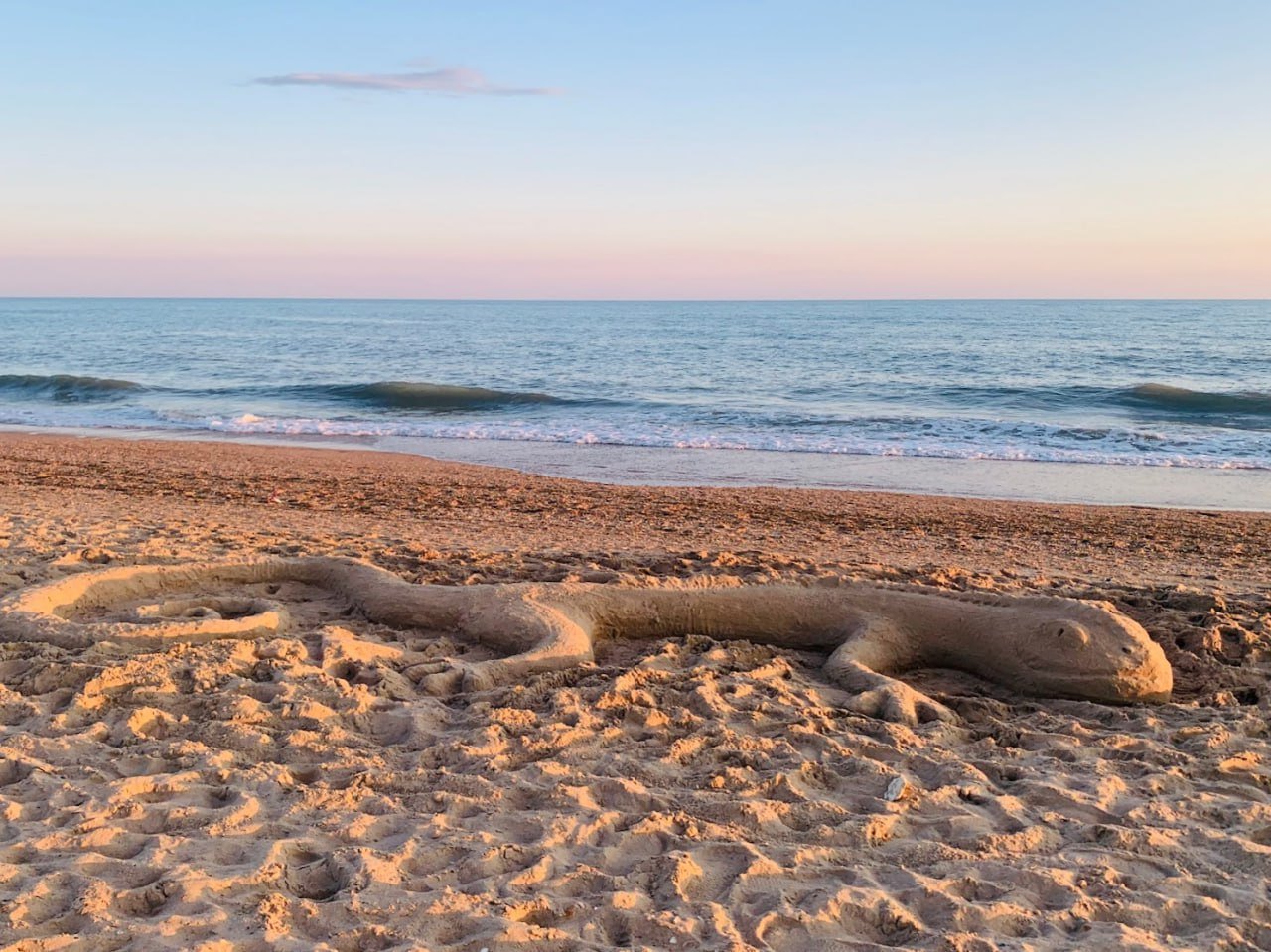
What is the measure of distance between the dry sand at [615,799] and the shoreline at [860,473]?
6.85 m

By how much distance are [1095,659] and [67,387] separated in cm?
2967

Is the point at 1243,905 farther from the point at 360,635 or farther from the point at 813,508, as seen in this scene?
the point at 813,508

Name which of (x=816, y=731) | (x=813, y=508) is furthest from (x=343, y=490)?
(x=816, y=731)

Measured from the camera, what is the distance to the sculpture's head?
16.3 feet

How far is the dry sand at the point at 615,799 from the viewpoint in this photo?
9.54 feet

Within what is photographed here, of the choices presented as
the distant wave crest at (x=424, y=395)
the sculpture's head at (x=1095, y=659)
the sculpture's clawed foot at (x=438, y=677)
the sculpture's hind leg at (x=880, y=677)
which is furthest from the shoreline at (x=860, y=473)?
the sculpture's clawed foot at (x=438, y=677)

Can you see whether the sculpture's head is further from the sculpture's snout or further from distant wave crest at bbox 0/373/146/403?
distant wave crest at bbox 0/373/146/403

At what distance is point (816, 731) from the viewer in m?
4.39

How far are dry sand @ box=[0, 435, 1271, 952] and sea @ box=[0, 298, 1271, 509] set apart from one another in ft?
28.9

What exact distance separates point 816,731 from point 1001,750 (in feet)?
2.63

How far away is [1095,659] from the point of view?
5.01m

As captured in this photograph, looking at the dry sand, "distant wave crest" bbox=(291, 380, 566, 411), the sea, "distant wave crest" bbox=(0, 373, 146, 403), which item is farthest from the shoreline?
"distant wave crest" bbox=(0, 373, 146, 403)

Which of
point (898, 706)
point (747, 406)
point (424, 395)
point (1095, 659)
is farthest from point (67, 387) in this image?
point (1095, 659)

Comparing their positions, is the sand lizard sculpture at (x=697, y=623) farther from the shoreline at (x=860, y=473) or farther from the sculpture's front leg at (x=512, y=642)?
the shoreline at (x=860, y=473)
